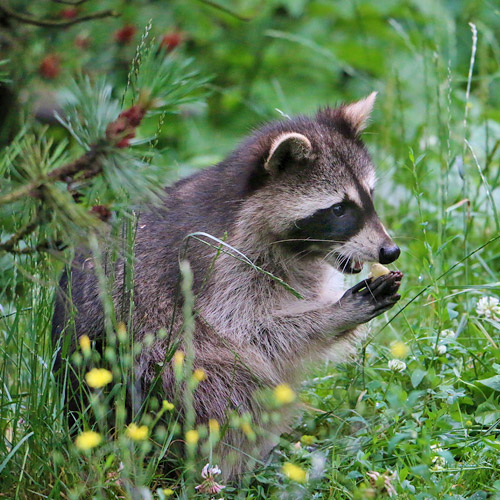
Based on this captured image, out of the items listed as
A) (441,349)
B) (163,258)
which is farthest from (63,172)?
(441,349)

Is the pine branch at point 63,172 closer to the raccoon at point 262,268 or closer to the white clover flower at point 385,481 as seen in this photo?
the raccoon at point 262,268

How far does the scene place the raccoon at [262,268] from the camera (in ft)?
11.9

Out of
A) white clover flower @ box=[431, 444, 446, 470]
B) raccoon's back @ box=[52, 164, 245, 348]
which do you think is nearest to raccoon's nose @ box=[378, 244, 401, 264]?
raccoon's back @ box=[52, 164, 245, 348]

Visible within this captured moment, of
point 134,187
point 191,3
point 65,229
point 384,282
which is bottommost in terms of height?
point 191,3

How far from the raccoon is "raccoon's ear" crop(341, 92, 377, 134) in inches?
5.0

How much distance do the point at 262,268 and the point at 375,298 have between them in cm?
55

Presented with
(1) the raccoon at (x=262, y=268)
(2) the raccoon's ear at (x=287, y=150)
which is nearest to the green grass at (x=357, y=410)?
(1) the raccoon at (x=262, y=268)

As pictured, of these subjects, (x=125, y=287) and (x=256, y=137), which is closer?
(x=125, y=287)

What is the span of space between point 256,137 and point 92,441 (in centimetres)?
210

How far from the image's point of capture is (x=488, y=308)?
3.79 metres

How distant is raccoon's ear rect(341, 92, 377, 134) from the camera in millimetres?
4062

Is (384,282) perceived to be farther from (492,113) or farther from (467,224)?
(492,113)

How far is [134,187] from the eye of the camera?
7.94 ft

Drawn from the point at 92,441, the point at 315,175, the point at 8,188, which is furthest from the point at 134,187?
the point at 315,175
